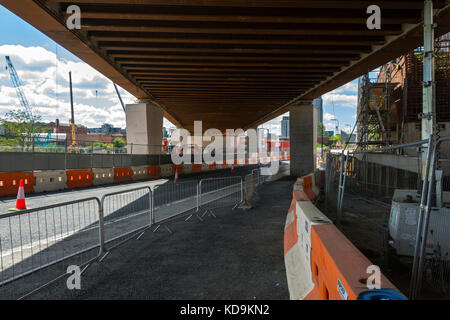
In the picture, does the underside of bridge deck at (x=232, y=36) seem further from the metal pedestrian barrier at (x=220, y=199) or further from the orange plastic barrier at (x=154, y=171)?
the orange plastic barrier at (x=154, y=171)

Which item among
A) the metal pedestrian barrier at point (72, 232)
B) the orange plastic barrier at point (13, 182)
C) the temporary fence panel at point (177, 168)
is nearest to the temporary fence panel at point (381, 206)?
the metal pedestrian barrier at point (72, 232)

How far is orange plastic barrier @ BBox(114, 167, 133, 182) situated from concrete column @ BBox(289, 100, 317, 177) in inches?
463

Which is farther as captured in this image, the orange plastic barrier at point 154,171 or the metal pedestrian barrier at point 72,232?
the orange plastic barrier at point 154,171

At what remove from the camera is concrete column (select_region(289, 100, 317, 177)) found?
2259 centimetres

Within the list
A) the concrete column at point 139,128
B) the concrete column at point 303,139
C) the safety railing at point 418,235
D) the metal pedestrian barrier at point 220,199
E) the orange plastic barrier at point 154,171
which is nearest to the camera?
the safety railing at point 418,235

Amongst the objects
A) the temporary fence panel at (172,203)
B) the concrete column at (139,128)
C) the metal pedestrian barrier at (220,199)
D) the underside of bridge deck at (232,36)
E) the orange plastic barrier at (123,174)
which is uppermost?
the underside of bridge deck at (232,36)

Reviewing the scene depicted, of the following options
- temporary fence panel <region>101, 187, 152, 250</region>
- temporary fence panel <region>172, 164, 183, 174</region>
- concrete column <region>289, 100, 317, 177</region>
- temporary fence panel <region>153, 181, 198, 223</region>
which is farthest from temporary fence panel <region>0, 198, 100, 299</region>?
concrete column <region>289, 100, 317, 177</region>

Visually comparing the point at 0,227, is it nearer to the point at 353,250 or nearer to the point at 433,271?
the point at 353,250

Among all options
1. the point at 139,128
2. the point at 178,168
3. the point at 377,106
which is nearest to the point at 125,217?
the point at 139,128

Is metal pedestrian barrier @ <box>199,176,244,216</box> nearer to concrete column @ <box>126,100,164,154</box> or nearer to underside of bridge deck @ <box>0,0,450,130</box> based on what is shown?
underside of bridge deck @ <box>0,0,450,130</box>

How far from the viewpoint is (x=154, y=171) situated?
69.8 ft

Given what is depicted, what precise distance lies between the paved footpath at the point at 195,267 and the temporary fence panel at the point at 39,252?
34cm

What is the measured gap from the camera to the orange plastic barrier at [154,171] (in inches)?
817
